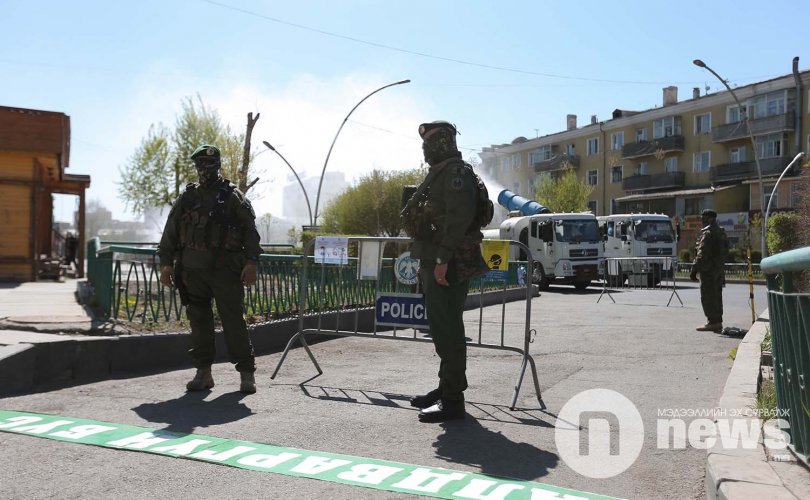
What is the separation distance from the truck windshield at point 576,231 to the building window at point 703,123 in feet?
109

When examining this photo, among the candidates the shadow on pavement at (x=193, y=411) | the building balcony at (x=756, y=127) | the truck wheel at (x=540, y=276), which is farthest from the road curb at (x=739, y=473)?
the building balcony at (x=756, y=127)

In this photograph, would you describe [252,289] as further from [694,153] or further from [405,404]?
[694,153]

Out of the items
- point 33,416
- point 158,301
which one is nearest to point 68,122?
point 158,301

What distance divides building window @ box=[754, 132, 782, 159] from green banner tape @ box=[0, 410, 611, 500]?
5105cm

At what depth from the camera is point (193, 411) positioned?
5.00 m

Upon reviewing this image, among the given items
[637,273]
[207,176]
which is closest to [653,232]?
[637,273]

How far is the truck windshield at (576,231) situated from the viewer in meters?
25.1

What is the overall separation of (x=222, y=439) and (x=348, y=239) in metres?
3.15

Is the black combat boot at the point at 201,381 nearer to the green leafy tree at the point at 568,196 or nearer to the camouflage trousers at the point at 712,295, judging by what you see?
the camouflage trousers at the point at 712,295

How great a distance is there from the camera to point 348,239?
7113mm

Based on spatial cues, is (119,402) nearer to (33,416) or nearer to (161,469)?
(33,416)

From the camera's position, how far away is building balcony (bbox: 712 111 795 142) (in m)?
46.7

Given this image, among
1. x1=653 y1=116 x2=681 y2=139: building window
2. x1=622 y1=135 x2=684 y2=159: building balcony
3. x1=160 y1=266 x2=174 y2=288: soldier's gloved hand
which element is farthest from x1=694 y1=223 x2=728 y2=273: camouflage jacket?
x1=653 y1=116 x2=681 y2=139: building window

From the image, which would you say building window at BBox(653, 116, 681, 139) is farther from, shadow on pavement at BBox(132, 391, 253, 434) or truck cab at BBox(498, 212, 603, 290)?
shadow on pavement at BBox(132, 391, 253, 434)
